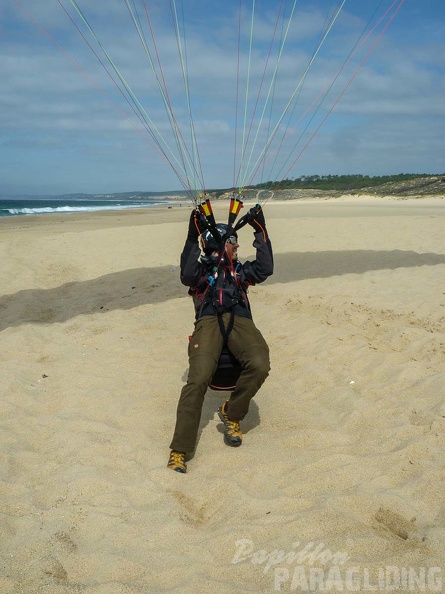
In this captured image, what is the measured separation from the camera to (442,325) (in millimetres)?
6133

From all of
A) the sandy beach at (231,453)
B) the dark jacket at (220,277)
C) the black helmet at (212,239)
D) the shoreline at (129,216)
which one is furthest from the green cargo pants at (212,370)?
the shoreline at (129,216)

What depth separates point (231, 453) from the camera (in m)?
3.98

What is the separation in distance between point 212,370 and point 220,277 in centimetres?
81

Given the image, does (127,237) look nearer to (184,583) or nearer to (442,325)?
(442,325)

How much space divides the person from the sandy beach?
27cm

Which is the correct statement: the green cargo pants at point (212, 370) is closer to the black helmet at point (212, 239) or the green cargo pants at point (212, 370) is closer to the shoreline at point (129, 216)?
the black helmet at point (212, 239)

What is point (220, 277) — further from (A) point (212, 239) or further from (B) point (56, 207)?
(B) point (56, 207)

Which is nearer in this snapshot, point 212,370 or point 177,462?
point 177,462

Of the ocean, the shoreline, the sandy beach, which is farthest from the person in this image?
the ocean

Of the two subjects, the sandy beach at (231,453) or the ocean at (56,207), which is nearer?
the sandy beach at (231,453)

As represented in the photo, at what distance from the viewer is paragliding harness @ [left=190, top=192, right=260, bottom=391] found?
4.25 meters

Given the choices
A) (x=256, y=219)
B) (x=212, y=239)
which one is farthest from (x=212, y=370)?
(x=256, y=219)

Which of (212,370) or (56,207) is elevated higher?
(212,370)

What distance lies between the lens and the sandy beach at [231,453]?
2735mm
